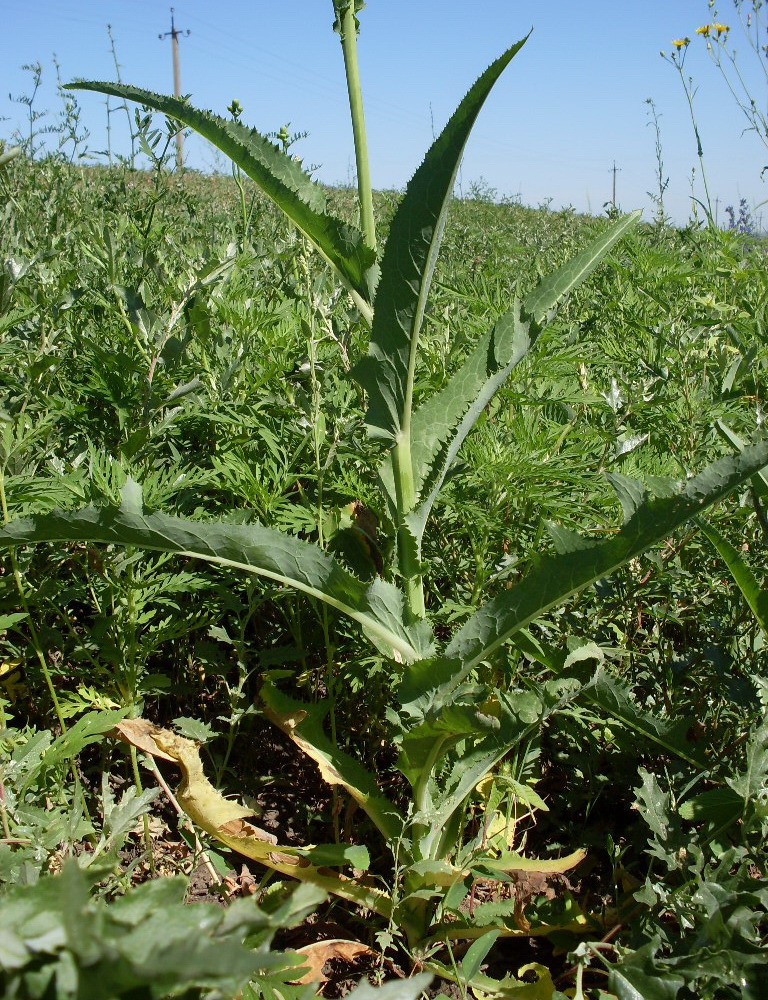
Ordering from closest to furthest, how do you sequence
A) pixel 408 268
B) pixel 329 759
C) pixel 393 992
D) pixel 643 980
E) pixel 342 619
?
pixel 393 992, pixel 643 980, pixel 408 268, pixel 329 759, pixel 342 619

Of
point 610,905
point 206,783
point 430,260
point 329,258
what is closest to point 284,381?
point 329,258

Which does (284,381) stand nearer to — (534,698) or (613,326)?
(534,698)

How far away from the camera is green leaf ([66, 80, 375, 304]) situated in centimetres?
137

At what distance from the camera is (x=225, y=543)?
1393mm

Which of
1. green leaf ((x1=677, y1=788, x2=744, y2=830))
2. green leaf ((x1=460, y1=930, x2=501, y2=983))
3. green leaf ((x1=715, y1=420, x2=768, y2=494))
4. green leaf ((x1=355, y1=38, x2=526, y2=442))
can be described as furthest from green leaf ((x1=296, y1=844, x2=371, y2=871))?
green leaf ((x1=715, y1=420, x2=768, y2=494))

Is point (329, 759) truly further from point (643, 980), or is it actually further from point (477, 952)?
point (643, 980)

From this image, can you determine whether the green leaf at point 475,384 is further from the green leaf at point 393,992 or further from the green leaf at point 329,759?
the green leaf at point 393,992

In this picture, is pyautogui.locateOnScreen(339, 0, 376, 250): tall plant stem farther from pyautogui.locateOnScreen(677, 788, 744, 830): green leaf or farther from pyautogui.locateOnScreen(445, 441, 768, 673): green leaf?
pyautogui.locateOnScreen(677, 788, 744, 830): green leaf

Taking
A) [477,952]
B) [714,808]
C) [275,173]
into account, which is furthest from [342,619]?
[275,173]

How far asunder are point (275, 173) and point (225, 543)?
65cm

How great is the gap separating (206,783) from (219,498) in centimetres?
80

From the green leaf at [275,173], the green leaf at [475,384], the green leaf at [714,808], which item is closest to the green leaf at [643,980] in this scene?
the green leaf at [714,808]

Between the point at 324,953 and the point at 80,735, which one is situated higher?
the point at 80,735

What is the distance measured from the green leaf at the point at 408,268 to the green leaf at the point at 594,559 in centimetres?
38
